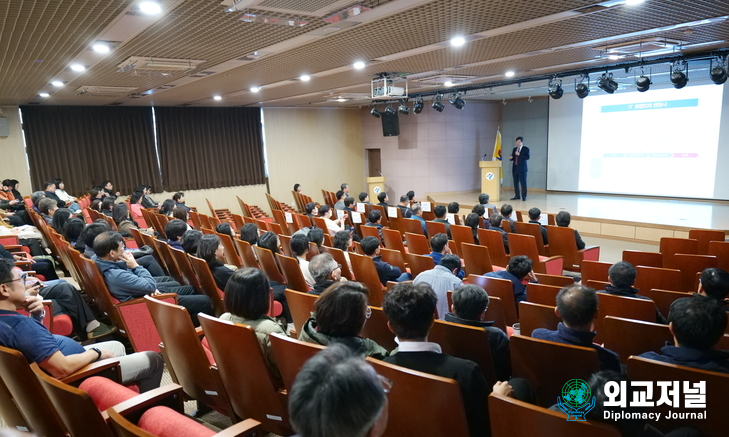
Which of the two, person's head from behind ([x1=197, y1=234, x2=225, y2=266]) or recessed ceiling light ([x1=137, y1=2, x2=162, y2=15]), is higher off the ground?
recessed ceiling light ([x1=137, y1=2, x2=162, y2=15])

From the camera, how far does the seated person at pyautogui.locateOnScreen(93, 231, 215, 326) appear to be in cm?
342

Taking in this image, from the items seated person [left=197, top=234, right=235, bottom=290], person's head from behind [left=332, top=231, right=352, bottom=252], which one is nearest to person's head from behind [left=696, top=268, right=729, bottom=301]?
person's head from behind [left=332, top=231, right=352, bottom=252]

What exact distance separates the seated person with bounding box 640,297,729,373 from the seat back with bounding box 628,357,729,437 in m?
0.24

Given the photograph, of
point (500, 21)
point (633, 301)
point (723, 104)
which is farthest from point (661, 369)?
point (723, 104)

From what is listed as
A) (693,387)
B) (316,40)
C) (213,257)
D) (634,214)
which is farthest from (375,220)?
(634,214)

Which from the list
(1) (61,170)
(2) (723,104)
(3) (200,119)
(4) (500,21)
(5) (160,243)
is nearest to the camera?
(4) (500,21)

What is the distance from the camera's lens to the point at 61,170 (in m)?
10.4

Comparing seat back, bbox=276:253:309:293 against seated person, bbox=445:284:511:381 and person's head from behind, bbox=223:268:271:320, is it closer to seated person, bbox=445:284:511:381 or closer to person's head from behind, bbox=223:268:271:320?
person's head from behind, bbox=223:268:271:320

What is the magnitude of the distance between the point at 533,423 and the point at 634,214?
9023mm

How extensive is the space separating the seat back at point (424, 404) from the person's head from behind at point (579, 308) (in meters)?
0.97

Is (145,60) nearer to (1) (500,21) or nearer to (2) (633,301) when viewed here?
(1) (500,21)

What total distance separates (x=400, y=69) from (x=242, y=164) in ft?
23.1

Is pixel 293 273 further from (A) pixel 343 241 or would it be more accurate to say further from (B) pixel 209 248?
(A) pixel 343 241

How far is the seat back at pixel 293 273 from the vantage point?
413cm
